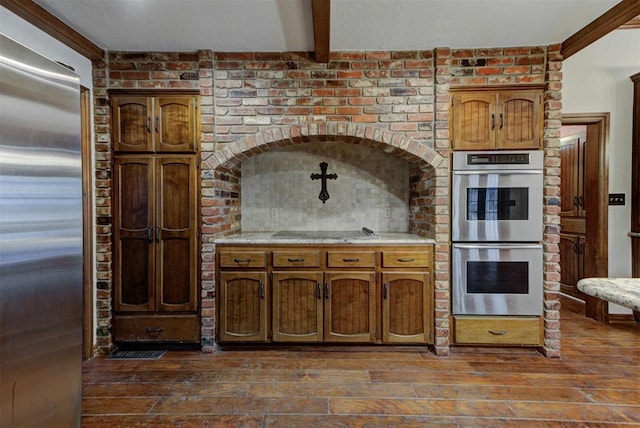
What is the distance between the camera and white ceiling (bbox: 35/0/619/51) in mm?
2119

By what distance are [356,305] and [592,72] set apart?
333 centimetres

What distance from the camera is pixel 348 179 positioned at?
3.43m

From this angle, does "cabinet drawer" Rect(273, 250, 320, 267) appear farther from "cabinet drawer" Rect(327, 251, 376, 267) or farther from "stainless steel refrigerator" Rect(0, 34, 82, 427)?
"stainless steel refrigerator" Rect(0, 34, 82, 427)

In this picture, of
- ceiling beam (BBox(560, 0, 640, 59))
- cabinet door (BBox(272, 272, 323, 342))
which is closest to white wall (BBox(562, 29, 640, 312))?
ceiling beam (BBox(560, 0, 640, 59))

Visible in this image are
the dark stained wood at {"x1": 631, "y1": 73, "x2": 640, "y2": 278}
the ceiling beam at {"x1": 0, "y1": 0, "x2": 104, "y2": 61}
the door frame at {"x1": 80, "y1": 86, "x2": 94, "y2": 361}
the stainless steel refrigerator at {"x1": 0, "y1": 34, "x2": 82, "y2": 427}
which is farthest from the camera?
the dark stained wood at {"x1": 631, "y1": 73, "x2": 640, "y2": 278}

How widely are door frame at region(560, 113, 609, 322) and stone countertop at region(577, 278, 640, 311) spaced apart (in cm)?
259

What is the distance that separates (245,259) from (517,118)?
2.45 metres

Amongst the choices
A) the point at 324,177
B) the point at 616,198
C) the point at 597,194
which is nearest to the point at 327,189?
the point at 324,177

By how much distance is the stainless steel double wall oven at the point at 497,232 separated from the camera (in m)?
2.67

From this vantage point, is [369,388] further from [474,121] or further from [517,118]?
[517,118]

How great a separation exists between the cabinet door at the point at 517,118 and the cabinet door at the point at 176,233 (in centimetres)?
248

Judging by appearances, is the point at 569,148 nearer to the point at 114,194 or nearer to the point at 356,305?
the point at 356,305

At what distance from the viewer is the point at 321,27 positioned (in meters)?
2.20

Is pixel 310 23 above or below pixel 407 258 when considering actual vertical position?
above
